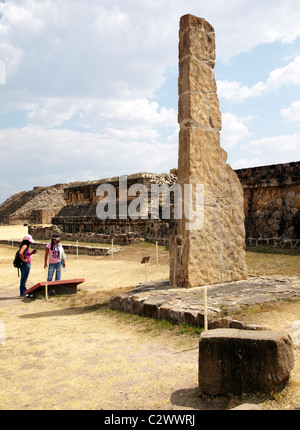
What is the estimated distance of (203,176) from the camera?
6809 millimetres

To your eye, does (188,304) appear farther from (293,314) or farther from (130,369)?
(130,369)

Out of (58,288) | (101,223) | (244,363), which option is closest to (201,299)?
(244,363)

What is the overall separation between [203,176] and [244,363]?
4.35 metres

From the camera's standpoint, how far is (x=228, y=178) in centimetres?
729

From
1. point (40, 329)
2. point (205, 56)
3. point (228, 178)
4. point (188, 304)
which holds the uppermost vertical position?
point (205, 56)

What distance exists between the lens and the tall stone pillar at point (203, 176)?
6.58 m

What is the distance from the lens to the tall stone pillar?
6.58m

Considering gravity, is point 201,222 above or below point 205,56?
below

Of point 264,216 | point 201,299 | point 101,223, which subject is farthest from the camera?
point 101,223

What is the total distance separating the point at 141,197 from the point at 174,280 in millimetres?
11582

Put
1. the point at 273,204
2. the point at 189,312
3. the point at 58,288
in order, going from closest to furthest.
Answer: the point at 189,312 < the point at 58,288 < the point at 273,204

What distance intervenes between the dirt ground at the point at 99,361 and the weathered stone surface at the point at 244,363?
0.29ft

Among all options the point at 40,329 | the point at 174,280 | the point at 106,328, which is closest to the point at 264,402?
the point at 106,328

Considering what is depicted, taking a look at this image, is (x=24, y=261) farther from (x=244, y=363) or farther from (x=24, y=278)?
(x=244, y=363)
